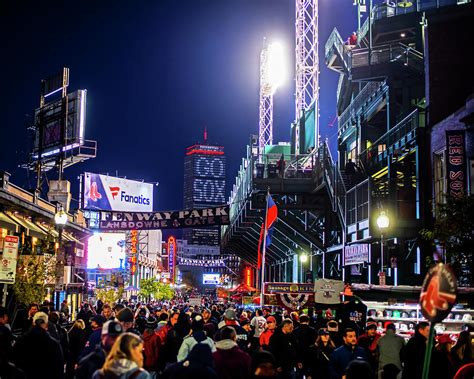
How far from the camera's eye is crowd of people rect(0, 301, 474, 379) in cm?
693

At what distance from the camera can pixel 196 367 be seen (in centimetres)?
711

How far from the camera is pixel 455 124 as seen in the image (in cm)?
2744

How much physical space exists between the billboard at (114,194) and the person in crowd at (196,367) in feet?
222

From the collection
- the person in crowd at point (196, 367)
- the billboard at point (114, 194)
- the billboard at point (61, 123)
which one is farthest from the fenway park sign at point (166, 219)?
the person in crowd at point (196, 367)

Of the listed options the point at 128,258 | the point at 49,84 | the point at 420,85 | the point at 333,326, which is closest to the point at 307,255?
the point at 420,85

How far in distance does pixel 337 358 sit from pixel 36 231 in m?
28.5

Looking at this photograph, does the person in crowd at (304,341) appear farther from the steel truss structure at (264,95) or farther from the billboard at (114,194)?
the steel truss structure at (264,95)

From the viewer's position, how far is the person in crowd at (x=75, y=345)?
14508mm

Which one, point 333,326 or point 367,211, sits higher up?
point 367,211

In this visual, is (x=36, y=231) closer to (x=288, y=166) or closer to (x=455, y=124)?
(x=288, y=166)

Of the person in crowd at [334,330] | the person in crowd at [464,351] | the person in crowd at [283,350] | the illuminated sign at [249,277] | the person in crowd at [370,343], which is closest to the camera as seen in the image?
the person in crowd at [464,351]

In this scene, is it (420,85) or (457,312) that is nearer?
(457,312)

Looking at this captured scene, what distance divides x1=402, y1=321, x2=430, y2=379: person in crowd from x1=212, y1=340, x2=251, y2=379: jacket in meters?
3.89

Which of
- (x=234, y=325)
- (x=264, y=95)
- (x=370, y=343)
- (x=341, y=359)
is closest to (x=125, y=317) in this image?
(x=234, y=325)
